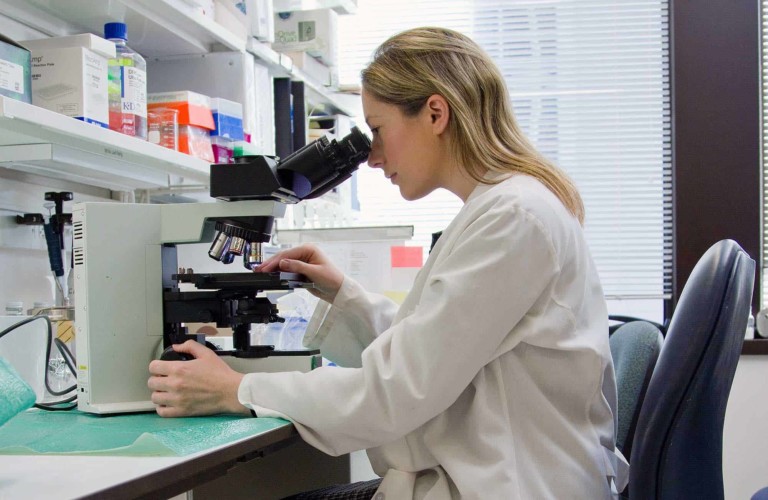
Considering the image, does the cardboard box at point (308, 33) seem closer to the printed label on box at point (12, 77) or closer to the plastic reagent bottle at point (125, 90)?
the plastic reagent bottle at point (125, 90)

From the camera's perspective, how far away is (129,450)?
86 centimetres

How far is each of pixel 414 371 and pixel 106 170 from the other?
0.94 metres

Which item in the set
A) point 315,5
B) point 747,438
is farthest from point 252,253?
point 747,438

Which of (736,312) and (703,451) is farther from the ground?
(736,312)

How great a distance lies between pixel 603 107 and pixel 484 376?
2141 millimetres

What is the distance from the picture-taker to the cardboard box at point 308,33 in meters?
2.55

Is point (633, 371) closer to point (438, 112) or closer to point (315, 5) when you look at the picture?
point (438, 112)

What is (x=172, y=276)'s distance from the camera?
128cm

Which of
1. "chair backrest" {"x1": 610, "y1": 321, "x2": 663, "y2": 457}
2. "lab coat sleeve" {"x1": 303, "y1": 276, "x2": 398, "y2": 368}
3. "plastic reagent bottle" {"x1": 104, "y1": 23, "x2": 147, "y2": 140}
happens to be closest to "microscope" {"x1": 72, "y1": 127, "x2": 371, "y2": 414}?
"lab coat sleeve" {"x1": 303, "y1": 276, "x2": 398, "y2": 368}

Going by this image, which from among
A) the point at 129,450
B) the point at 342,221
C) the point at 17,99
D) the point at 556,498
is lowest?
the point at 556,498

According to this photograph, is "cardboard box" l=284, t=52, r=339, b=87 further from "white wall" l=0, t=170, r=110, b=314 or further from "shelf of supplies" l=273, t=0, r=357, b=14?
"white wall" l=0, t=170, r=110, b=314

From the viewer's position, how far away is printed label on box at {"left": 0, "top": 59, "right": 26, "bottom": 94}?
4.00 ft

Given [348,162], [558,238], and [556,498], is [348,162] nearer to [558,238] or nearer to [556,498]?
[558,238]

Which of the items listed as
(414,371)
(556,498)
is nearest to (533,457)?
(556,498)
